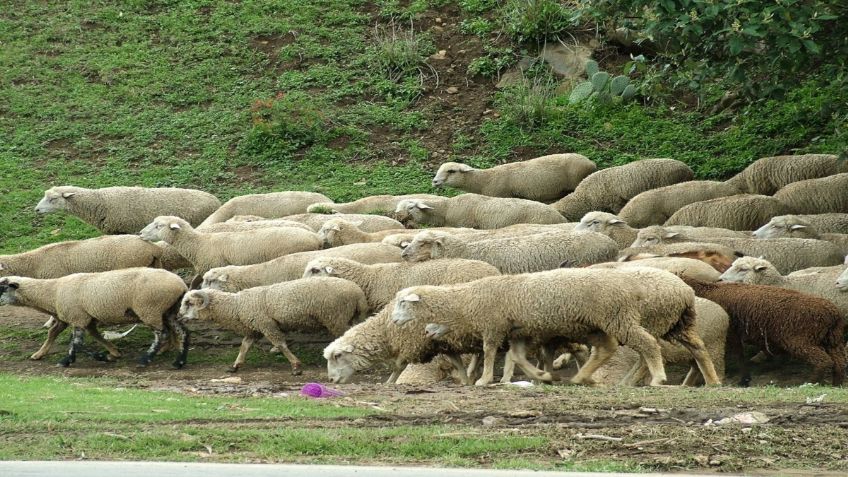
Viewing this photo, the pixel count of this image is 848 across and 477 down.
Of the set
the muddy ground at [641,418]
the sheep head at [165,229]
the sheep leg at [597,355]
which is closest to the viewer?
the muddy ground at [641,418]

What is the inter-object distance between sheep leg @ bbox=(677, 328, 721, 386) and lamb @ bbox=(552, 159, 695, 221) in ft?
25.4

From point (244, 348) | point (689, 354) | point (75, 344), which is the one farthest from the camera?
point (75, 344)

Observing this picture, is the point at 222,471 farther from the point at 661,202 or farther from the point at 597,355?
the point at 661,202

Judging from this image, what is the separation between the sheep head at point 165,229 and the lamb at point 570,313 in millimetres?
5719

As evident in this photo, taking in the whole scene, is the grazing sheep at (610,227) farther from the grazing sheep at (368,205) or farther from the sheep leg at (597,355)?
the sheep leg at (597,355)

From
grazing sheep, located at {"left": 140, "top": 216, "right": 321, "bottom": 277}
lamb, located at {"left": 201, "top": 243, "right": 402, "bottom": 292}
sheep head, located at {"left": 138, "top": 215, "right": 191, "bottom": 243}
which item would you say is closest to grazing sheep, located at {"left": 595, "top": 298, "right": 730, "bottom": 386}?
lamb, located at {"left": 201, "top": 243, "right": 402, "bottom": 292}

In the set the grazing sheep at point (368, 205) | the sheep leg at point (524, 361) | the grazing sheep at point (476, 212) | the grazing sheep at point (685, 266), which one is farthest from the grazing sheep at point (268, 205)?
the sheep leg at point (524, 361)

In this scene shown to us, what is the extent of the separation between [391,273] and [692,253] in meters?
3.64

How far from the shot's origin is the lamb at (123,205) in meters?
21.0

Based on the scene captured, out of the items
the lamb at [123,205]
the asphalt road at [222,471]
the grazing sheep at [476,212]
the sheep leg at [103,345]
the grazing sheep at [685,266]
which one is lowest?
the sheep leg at [103,345]

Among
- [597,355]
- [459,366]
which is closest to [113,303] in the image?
[459,366]

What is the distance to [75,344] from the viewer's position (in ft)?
53.8

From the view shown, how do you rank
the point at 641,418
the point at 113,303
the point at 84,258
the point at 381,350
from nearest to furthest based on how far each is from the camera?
the point at 641,418
the point at 381,350
the point at 113,303
the point at 84,258

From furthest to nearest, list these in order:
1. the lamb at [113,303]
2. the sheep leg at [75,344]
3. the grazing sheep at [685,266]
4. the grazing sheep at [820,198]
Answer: the grazing sheep at [820,198]
the sheep leg at [75,344]
the lamb at [113,303]
the grazing sheep at [685,266]
